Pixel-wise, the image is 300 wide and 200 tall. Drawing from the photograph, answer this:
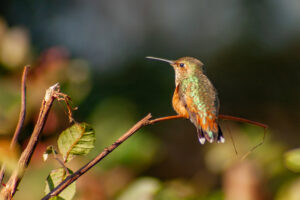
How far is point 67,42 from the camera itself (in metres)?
7.67

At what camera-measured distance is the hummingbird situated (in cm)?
171

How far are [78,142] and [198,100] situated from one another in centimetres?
107

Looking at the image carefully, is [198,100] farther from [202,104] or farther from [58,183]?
[58,183]

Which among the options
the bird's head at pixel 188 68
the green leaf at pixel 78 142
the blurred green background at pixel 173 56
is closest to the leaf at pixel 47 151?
the green leaf at pixel 78 142

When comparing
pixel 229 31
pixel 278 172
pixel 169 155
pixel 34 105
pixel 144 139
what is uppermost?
pixel 34 105

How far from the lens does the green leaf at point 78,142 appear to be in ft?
2.99

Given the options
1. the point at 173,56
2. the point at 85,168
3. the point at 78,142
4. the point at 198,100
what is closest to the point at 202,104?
the point at 198,100

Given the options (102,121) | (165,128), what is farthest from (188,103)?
(165,128)

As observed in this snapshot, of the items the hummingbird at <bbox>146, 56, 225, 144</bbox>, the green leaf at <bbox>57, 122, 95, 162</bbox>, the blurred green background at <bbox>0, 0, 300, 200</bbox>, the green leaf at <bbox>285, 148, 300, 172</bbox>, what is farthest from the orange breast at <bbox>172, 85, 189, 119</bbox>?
the green leaf at <bbox>57, 122, 95, 162</bbox>

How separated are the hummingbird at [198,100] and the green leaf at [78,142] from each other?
697 millimetres

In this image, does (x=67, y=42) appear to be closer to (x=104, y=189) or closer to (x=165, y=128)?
(x=165, y=128)

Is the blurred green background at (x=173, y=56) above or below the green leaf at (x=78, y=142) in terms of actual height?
below

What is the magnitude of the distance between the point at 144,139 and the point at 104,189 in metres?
0.30

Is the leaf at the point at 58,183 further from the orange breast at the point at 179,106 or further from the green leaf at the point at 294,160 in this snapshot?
the orange breast at the point at 179,106
